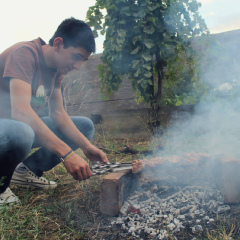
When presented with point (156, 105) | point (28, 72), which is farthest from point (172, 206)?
point (156, 105)

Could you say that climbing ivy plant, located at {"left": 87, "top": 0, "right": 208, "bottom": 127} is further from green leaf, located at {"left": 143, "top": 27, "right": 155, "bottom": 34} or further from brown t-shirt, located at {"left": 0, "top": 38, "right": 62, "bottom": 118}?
brown t-shirt, located at {"left": 0, "top": 38, "right": 62, "bottom": 118}

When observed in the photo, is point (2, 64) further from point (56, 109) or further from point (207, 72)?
point (207, 72)

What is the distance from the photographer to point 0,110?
2062mm

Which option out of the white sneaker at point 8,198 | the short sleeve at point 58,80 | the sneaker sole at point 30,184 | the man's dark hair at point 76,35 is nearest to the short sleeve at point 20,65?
the man's dark hair at point 76,35

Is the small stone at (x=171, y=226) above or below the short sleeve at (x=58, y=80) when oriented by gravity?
below

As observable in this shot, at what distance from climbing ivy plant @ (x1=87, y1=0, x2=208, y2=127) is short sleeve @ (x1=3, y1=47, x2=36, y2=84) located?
1.70 metres

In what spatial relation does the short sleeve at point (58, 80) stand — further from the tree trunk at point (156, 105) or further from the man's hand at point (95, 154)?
the tree trunk at point (156, 105)

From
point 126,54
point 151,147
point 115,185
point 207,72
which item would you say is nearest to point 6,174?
point 115,185

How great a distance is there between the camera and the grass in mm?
1431

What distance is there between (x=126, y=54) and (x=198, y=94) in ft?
4.16

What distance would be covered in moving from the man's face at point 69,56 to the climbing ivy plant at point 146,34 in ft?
4.62

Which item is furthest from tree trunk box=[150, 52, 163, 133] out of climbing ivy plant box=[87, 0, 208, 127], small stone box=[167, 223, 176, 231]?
small stone box=[167, 223, 176, 231]

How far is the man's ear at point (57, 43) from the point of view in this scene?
2010mm

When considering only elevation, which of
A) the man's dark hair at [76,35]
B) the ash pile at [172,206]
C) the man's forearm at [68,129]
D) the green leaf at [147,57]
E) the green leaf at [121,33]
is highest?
the green leaf at [121,33]
